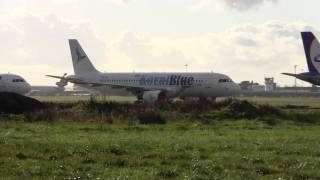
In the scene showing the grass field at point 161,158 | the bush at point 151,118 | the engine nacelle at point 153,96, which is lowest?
the grass field at point 161,158

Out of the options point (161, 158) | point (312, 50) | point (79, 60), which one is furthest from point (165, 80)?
point (161, 158)

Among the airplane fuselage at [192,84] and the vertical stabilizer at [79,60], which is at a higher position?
the vertical stabilizer at [79,60]

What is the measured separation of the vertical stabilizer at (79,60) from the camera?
289 ft

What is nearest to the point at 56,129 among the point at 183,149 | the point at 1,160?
the point at 183,149

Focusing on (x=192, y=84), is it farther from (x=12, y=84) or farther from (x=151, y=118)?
(x=151, y=118)

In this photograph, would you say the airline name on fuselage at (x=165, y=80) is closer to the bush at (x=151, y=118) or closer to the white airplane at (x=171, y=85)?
the white airplane at (x=171, y=85)

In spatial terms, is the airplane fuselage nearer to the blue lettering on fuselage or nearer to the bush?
the blue lettering on fuselage

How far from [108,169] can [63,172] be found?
126 centimetres

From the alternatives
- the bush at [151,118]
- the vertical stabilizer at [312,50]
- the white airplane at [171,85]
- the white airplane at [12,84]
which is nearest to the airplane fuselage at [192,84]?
the white airplane at [171,85]

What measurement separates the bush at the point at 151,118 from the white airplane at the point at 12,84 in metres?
34.2

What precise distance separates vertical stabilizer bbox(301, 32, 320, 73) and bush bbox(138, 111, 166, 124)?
41403 millimetres

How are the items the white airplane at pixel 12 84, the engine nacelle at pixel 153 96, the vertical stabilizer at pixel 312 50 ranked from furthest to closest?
the vertical stabilizer at pixel 312 50 → the engine nacelle at pixel 153 96 → the white airplane at pixel 12 84

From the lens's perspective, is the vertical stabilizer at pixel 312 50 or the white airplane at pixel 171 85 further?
the vertical stabilizer at pixel 312 50

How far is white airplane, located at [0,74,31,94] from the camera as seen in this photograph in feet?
224
